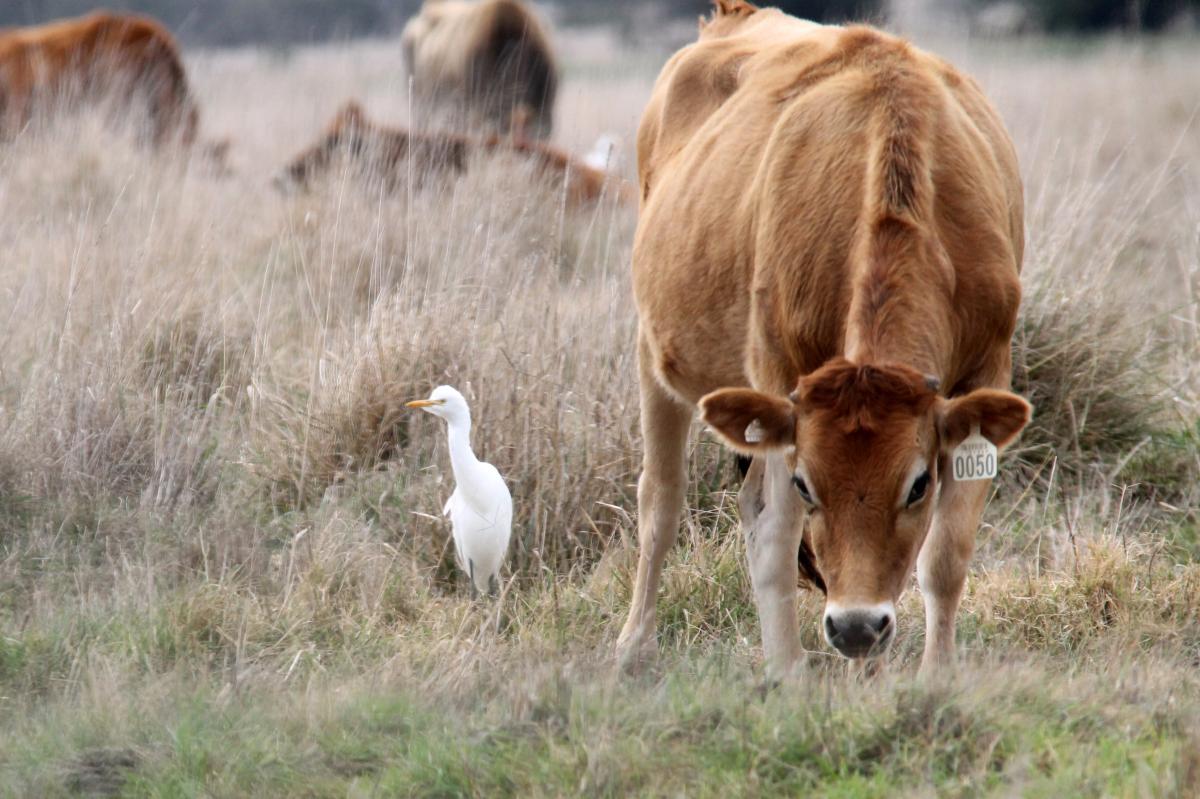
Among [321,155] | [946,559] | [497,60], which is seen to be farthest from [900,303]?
[497,60]

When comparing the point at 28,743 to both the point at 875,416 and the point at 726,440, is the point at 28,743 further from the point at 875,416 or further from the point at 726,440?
the point at 875,416

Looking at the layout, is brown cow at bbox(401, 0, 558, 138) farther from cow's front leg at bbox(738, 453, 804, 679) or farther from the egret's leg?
cow's front leg at bbox(738, 453, 804, 679)

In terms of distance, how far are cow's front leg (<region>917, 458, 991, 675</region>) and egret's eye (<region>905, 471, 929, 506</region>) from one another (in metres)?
0.36

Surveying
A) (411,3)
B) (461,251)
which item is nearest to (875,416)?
(461,251)

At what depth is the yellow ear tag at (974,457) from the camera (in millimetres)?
3553

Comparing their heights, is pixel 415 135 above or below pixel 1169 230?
above

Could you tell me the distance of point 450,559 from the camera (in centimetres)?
517

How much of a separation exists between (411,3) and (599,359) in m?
40.9

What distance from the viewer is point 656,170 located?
522cm

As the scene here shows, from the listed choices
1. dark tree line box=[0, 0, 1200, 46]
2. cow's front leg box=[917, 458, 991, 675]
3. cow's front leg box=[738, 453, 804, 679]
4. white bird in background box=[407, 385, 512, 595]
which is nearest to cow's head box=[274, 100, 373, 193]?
white bird in background box=[407, 385, 512, 595]

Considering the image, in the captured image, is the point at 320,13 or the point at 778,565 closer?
the point at 778,565

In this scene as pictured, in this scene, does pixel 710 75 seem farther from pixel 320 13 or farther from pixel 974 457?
pixel 320 13

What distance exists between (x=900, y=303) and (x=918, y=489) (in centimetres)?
44

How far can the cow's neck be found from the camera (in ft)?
11.6
